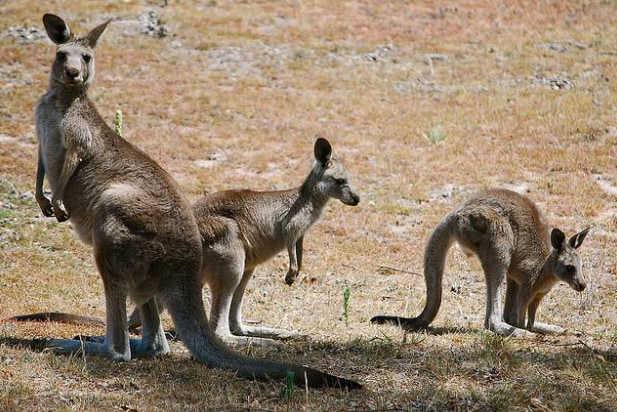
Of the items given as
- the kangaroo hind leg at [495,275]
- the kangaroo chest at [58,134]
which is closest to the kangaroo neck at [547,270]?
the kangaroo hind leg at [495,275]

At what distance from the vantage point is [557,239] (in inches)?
286

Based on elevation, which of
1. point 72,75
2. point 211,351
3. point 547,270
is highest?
point 72,75

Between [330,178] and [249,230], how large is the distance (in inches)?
48.3

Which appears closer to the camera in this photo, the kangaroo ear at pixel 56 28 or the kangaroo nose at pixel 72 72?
the kangaroo nose at pixel 72 72

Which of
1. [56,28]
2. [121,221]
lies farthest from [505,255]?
[56,28]

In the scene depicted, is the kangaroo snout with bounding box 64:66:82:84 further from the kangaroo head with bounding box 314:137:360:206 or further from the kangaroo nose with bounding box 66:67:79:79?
the kangaroo head with bounding box 314:137:360:206

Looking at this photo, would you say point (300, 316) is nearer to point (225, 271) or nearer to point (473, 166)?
point (225, 271)

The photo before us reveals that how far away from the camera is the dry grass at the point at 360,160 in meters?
5.07

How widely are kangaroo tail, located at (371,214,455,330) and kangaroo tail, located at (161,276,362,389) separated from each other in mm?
2185

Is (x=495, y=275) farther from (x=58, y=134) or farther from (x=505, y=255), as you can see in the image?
(x=58, y=134)

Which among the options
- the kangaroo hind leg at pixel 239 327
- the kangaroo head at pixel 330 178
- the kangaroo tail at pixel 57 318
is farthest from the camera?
the kangaroo head at pixel 330 178

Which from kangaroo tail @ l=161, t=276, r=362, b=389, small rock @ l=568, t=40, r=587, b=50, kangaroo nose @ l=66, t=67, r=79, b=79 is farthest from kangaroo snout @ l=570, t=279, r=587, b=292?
small rock @ l=568, t=40, r=587, b=50

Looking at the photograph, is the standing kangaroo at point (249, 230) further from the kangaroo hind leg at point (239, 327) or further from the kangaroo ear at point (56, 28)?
the kangaroo ear at point (56, 28)

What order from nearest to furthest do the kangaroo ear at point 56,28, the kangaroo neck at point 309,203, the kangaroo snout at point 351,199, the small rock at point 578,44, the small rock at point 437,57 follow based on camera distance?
the kangaroo ear at point 56,28 → the kangaroo neck at point 309,203 → the kangaroo snout at point 351,199 → the small rock at point 437,57 → the small rock at point 578,44
